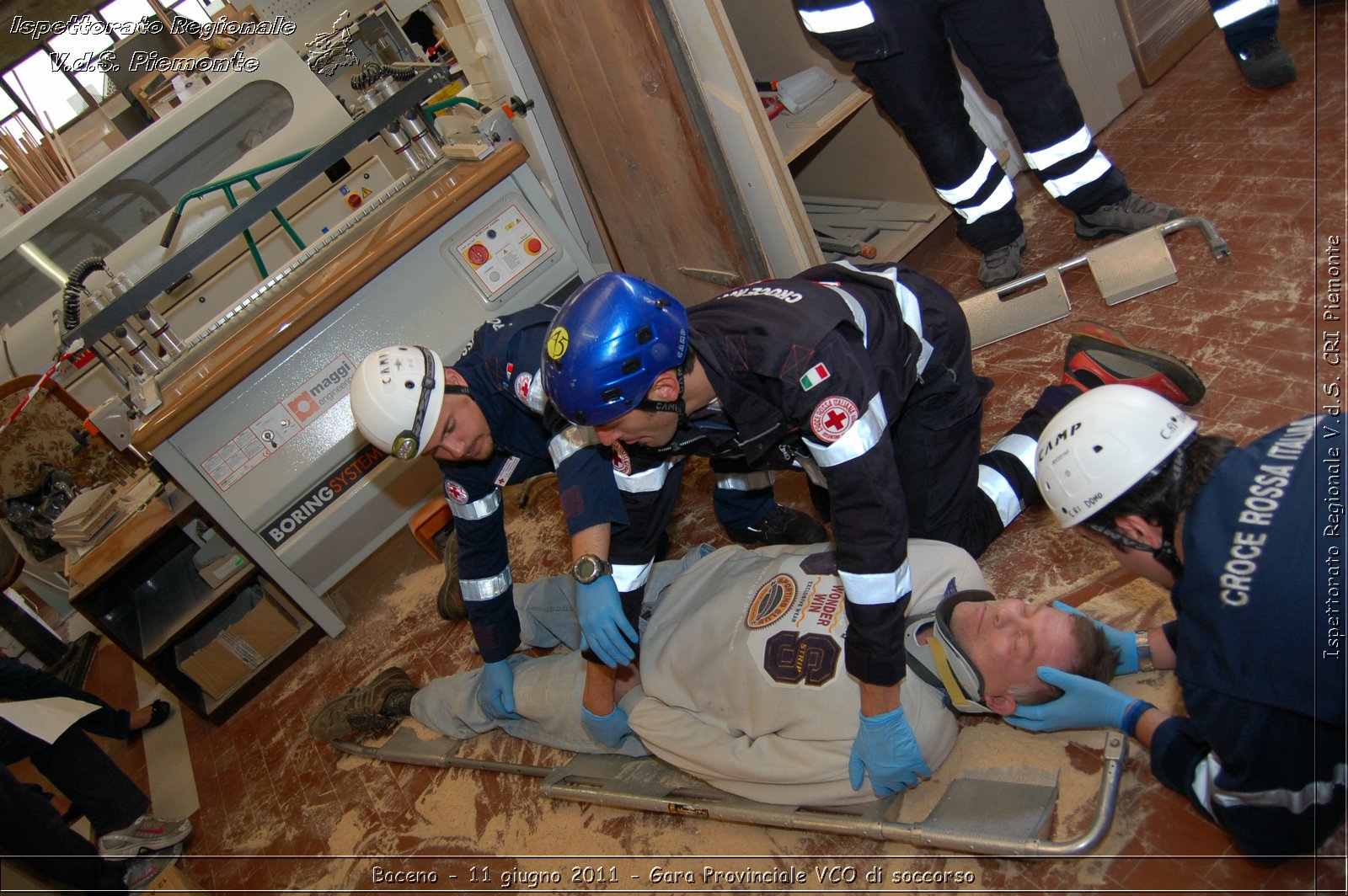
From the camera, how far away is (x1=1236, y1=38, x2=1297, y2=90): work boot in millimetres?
3072

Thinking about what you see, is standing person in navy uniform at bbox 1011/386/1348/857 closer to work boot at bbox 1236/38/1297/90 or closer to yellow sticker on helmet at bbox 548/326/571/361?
yellow sticker on helmet at bbox 548/326/571/361

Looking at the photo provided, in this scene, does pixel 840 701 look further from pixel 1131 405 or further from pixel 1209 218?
pixel 1209 218

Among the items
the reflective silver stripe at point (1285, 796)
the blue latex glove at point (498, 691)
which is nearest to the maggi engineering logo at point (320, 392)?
the blue latex glove at point (498, 691)

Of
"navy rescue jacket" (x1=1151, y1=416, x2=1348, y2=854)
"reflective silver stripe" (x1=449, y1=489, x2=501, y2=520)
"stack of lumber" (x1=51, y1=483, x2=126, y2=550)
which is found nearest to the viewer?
"navy rescue jacket" (x1=1151, y1=416, x2=1348, y2=854)

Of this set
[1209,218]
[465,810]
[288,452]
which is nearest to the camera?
[465,810]

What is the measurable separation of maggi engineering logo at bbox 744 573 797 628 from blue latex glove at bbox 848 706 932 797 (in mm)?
343

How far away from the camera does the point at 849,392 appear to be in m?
1.73

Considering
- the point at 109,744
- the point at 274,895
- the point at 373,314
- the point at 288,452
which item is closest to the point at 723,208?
the point at 373,314

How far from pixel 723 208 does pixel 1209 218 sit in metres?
1.64

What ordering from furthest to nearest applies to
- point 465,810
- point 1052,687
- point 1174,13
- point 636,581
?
point 1174,13, point 465,810, point 636,581, point 1052,687

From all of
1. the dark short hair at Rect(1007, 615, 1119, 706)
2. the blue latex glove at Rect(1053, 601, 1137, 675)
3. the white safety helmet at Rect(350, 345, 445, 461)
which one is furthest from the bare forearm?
the white safety helmet at Rect(350, 345, 445, 461)

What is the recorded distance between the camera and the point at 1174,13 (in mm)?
3820

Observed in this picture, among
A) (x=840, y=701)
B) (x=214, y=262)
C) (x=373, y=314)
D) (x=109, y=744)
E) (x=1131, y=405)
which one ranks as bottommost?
(x=109, y=744)

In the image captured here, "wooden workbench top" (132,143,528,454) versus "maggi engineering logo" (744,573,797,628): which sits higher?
"wooden workbench top" (132,143,528,454)
